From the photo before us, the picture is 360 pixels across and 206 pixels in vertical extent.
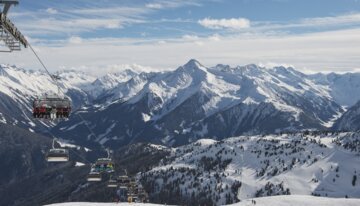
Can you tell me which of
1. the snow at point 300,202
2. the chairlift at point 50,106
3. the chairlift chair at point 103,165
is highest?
the chairlift at point 50,106

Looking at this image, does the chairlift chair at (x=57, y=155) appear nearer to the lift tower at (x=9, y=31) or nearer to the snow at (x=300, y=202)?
the lift tower at (x=9, y=31)

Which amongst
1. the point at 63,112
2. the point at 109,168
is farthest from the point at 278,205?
the point at 63,112

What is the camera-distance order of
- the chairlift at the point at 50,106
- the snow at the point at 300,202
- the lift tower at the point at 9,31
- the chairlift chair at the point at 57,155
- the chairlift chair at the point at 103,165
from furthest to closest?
1. the snow at the point at 300,202
2. the chairlift chair at the point at 103,165
3. the chairlift chair at the point at 57,155
4. the chairlift at the point at 50,106
5. the lift tower at the point at 9,31

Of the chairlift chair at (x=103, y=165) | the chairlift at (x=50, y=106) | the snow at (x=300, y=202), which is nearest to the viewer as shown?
the chairlift at (x=50, y=106)

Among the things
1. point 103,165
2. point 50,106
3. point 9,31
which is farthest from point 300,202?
point 9,31

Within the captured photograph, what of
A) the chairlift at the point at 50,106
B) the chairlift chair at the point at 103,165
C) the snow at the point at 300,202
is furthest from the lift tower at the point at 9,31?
the snow at the point at 300,202

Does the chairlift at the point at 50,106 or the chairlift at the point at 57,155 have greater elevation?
the chairlift at the point at 50,106

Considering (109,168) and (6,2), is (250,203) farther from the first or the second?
(6,2)

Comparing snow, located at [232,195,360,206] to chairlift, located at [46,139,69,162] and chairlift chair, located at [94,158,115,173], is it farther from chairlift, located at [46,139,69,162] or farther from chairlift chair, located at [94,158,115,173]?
chairlift, located at [46,139,69,162]

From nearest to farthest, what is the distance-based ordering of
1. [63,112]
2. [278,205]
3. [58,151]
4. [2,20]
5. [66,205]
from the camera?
1. [2,20]
2. [63,112]
3. [58,151]
4. [66,205]
5. [278,205]

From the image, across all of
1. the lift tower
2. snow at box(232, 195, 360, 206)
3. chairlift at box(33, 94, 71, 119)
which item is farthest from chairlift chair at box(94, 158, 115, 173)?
snow at box(232, 195, 360, 206)

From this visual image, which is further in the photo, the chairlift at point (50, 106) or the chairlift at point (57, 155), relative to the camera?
the chairlift at point (57, 155)
